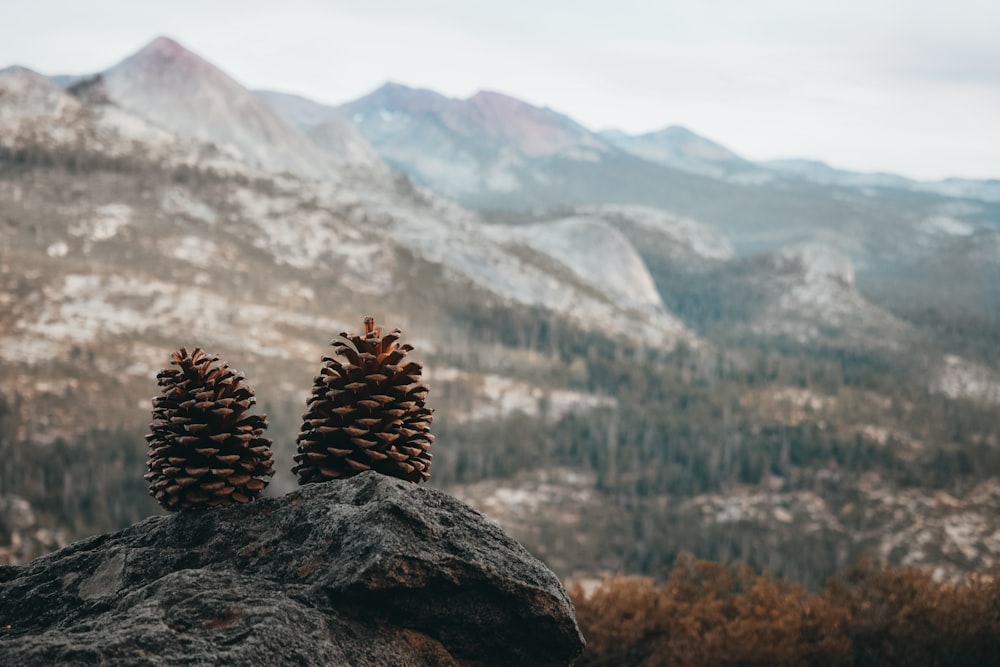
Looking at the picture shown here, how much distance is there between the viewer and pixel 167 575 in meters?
7.41

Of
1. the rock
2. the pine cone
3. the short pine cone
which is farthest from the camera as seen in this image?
the short pine cone

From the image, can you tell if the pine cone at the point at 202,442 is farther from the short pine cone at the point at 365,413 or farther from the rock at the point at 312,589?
the short pine cone at the point at 365,413

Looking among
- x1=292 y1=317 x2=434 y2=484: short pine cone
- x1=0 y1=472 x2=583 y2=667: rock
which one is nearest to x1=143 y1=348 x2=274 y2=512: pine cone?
x1=0 y1=472 x2=583 y2=667: rock

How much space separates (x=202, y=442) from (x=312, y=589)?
206 centimetres

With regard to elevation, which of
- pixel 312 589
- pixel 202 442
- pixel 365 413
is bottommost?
pixel 312 589

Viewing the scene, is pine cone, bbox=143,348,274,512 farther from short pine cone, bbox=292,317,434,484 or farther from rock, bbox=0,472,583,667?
short pine cone, bbox=292,317,434,484

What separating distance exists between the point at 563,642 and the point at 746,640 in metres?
24.2

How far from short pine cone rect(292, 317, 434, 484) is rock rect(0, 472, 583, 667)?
653 millimetres

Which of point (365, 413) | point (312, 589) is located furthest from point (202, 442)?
point (312, 589)

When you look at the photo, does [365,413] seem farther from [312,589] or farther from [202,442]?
[312,589]

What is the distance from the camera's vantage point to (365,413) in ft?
29.2

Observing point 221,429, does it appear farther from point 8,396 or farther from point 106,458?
point 8,396

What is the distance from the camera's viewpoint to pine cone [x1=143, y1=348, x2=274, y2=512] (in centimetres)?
846

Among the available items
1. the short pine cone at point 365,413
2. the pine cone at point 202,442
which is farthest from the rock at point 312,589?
the short pine cone at point 365,413
